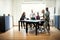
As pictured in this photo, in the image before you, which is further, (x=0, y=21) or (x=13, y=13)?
(x=13, y=13)

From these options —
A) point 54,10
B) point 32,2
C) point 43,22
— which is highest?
point 32,2

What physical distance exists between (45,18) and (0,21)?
270 cm

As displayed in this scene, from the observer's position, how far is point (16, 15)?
12562 millimetres

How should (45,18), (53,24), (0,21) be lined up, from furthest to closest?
(53,24)
(0,21)
(45,18)

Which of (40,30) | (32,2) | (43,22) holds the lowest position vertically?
(40,30)

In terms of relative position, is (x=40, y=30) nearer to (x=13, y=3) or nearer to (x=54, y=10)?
(x=54, y=10)

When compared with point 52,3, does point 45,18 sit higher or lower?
lower

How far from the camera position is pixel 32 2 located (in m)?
12.5

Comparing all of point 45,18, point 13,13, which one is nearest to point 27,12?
point 13,13

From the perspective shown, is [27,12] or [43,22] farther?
[27,12]

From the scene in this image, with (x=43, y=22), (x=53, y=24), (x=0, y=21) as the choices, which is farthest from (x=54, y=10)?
(x=0, y=21)

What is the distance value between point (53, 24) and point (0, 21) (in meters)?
5.51

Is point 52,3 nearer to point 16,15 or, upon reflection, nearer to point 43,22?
point 16,15

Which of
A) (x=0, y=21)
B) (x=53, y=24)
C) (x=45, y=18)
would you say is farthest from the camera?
(x=53, y=24)
